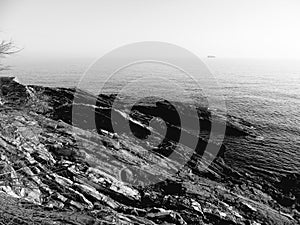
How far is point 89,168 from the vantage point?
1792 centimetres

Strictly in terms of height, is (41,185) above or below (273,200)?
above

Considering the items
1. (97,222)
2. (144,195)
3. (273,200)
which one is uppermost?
(97,222)

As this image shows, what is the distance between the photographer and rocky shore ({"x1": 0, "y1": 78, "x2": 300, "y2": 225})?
13469 millimetres

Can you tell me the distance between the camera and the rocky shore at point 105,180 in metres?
13.5

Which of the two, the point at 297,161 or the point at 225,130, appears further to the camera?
the point at 225,130

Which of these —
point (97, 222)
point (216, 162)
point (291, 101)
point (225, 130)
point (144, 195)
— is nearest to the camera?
point (97, 222)

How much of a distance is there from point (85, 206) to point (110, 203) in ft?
5.33

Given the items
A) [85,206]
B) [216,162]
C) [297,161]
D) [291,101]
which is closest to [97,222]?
[85,206]

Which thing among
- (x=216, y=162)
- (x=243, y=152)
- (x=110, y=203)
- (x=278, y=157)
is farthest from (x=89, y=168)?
(x=278, y=157)

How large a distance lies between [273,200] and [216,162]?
6.45 meters

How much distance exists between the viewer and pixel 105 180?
1734cm

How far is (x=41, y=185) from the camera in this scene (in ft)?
48.5

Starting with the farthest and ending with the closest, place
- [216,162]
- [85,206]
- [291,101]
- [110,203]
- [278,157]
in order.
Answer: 1. [291,101]
2. [278,157]
3. [216,162]
4. [110,203]
5. [85,206]

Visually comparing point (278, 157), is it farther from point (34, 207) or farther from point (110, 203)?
point (34, 207)
